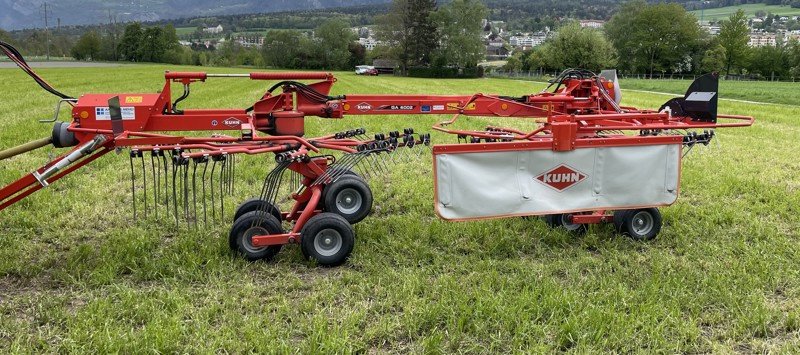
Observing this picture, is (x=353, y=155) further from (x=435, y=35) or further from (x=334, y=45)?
(x=334, y=45)

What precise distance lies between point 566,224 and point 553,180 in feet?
3.68

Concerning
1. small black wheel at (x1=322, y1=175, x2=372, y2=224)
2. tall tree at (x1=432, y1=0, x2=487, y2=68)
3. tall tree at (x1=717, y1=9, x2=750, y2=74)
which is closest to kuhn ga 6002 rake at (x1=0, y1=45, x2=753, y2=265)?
small black wheel at (x1=322, y1=175, x2=372, y2=224)

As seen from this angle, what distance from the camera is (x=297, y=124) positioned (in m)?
5.58

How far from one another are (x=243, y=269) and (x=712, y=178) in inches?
268

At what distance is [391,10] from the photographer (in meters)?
90.6

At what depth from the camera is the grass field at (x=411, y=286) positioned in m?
3.80

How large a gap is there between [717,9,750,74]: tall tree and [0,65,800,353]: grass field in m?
89.2

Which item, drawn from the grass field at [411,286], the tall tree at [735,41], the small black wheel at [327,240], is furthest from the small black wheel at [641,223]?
the tall tree at [735,41]

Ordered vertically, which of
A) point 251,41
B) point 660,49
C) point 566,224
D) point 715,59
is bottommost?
point 566,224

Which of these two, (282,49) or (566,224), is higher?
(282,49)

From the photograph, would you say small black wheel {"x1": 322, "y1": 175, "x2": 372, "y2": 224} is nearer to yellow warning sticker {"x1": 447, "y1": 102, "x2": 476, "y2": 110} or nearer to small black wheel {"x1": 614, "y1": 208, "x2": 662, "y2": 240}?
yellow warning sticker {"x1": 447, "y1": 102, "x2": 476, "y2": 110}

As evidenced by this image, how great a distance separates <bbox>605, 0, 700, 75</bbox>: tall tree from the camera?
303ft

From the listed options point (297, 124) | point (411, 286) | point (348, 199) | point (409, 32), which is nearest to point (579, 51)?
point (409, 32)

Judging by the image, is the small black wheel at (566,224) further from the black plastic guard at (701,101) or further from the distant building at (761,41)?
the distant building at (761,41)
